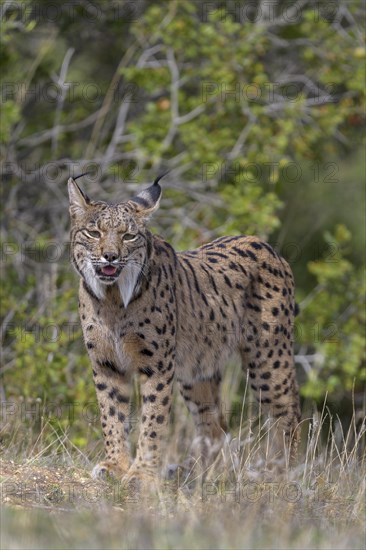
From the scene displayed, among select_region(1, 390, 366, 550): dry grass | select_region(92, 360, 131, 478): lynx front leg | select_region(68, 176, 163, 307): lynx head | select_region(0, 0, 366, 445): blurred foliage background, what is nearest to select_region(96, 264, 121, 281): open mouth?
select_region(68, 176, 163, 307): lynx head

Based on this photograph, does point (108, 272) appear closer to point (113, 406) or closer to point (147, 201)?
point (147, 201)

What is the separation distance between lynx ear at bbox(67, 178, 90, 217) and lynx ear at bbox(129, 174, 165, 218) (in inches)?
11.7

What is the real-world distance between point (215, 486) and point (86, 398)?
11.7ft

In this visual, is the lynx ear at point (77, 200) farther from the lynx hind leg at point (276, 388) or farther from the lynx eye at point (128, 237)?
the lynx hind leg at point (276, 388)

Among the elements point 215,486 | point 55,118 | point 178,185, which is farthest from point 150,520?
point 55,118

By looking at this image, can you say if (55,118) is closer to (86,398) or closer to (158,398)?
(86,398)

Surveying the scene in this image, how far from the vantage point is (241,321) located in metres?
7.88

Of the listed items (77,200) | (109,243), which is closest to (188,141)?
(77,200)

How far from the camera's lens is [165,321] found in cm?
696

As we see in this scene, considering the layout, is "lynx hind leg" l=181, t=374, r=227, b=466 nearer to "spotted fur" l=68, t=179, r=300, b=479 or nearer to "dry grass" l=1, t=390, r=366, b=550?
"spotted fur" l=68, t=179, r=300, b=479

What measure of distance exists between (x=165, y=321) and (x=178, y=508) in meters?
1.53

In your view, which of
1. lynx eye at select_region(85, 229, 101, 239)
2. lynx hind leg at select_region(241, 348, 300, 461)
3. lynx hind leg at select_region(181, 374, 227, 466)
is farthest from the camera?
lynx hind leg at select_region(181, 374, 227, 466)

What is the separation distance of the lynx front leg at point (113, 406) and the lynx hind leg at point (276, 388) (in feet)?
3.94

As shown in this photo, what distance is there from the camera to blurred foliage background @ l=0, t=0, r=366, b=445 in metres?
11.3
